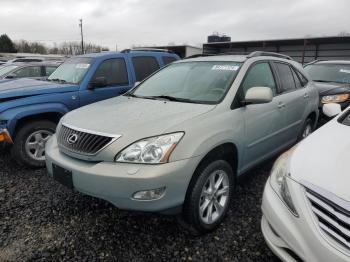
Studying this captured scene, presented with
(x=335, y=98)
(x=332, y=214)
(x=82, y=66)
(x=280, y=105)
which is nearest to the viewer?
(x=332, y=214)

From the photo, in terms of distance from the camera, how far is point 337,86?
6.25 metres

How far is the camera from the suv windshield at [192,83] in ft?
10.2

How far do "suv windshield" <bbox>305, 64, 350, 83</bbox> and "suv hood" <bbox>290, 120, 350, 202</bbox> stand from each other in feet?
16.5

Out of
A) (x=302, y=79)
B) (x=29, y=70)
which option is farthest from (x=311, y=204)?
(x=29, y=70)

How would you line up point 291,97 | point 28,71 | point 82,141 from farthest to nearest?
1. point 28,71
2. point 291,97
3. point 82,141

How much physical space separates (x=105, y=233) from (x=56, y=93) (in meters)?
2.54

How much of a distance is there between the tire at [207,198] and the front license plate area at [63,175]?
1.01 meters

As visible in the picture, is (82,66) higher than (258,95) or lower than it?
higher

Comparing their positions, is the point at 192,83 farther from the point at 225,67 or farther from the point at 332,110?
the point at 332,110

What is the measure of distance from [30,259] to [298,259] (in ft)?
6.66

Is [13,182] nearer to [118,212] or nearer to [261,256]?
[118,212]

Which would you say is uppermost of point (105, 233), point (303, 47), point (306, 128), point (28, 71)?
point (303, 47)

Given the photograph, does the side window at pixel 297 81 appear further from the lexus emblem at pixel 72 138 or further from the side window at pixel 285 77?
the lexus emblem at pixel 72 138

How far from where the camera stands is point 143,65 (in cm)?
564
